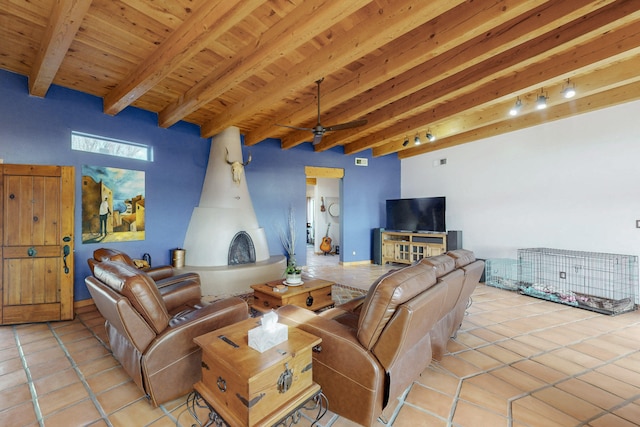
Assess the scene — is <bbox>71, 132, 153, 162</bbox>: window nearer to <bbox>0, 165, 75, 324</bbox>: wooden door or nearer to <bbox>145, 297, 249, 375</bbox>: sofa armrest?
<bbox>0, 165, 75, 324</bbox>: wooden door

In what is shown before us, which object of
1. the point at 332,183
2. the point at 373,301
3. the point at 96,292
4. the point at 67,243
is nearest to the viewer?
the point at 373,301

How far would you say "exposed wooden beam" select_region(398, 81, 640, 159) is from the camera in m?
3.83

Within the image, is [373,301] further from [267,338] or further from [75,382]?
[75,382]

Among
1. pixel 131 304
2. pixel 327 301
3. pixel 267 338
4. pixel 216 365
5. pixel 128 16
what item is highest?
pixel 128 16

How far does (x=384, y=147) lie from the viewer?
22.7ft

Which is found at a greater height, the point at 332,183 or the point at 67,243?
the point at 332,183

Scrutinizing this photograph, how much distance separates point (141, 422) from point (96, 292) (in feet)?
2.90

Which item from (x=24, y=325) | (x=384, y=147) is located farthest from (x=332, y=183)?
(x=24, y=325)

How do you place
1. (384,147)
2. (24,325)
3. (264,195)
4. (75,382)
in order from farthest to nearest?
(384,147)
(264,195)
(24,325)
(75,382)

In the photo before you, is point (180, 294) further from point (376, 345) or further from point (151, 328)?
point (376, 345)

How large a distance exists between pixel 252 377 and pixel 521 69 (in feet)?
14.3

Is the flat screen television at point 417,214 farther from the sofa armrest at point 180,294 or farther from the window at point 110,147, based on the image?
the window at point 110,147

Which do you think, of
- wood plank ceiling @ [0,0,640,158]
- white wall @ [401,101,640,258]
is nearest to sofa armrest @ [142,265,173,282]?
wood plank ceiling @ [0,0,640,158]

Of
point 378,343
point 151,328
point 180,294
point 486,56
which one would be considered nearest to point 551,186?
point 486,56
